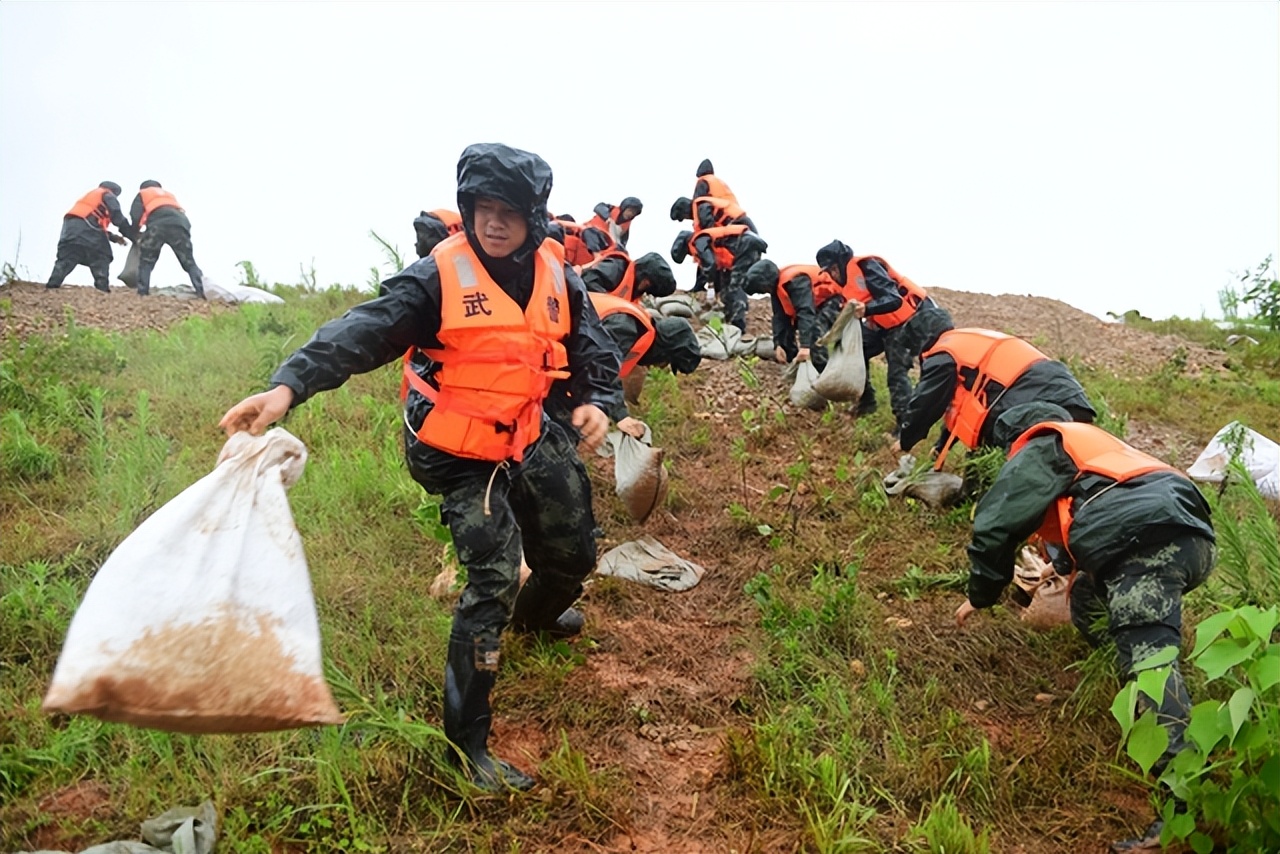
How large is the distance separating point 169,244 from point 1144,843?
10.5 metres

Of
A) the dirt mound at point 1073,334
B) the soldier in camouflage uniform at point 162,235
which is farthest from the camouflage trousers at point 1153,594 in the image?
the soldier in camouflage uniform at point 162,235

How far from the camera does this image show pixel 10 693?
9.41 feet

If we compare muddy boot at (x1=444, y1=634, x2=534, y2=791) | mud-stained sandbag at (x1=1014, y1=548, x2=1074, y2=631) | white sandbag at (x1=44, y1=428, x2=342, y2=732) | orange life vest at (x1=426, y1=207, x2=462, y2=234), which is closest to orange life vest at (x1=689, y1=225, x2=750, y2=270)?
orange life vest at (x1=426, y1=207, x2=462, y2=234)

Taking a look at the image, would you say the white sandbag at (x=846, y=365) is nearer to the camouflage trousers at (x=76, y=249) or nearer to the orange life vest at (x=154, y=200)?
the orange life vest at (x=154, y=200)

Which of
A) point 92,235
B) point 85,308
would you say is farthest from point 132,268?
point 85,308

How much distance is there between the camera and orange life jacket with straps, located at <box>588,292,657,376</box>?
510 cm

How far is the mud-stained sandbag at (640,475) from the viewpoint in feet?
14.2

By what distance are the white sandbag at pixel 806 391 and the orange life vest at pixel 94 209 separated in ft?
25.9

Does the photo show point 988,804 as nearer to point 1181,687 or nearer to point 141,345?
point 1181,687

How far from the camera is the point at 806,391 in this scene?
694 cm

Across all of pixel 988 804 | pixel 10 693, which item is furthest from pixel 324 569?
pixel 988 804

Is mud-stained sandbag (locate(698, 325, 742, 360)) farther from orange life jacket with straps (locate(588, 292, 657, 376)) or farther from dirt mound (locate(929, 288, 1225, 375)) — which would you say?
dirt mound (locate(929, 288, 1225, 375))

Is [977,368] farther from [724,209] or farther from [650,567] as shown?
[724,209]

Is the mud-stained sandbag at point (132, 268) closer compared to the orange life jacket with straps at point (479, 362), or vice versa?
the orange life jacket with straps at point (479, 362)
